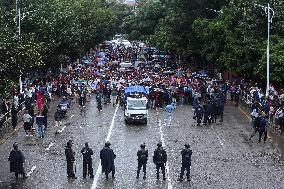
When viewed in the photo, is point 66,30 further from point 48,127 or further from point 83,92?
point 48,127

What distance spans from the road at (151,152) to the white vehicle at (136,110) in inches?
21.6

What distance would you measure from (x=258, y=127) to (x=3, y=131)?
13.4 m

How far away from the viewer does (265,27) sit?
51.3m

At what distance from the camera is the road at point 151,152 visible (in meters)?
25.6

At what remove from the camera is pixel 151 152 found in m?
31.3

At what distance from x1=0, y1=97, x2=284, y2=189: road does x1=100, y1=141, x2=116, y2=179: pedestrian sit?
0.49 m

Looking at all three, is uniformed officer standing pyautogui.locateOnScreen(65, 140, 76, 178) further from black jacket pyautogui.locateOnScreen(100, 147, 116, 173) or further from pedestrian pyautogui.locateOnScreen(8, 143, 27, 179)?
pedestrian pyautogui.locateOnScreen(8, 143, 27, 179)

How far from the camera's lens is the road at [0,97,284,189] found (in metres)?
25.6

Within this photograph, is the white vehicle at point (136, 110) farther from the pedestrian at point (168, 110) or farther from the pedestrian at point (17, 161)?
the pedestrian at point (17, 161)

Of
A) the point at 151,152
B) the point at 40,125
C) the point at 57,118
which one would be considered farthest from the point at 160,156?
the point at 57,118

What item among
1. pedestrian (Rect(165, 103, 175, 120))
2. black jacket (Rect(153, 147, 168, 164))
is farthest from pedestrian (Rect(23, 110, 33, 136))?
black jacket (Rect(153, 147, 168, 164))

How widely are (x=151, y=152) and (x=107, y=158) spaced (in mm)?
5882

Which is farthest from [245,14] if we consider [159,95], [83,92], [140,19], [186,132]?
[140,19]

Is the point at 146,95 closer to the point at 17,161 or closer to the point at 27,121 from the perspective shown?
the point at 27,121
